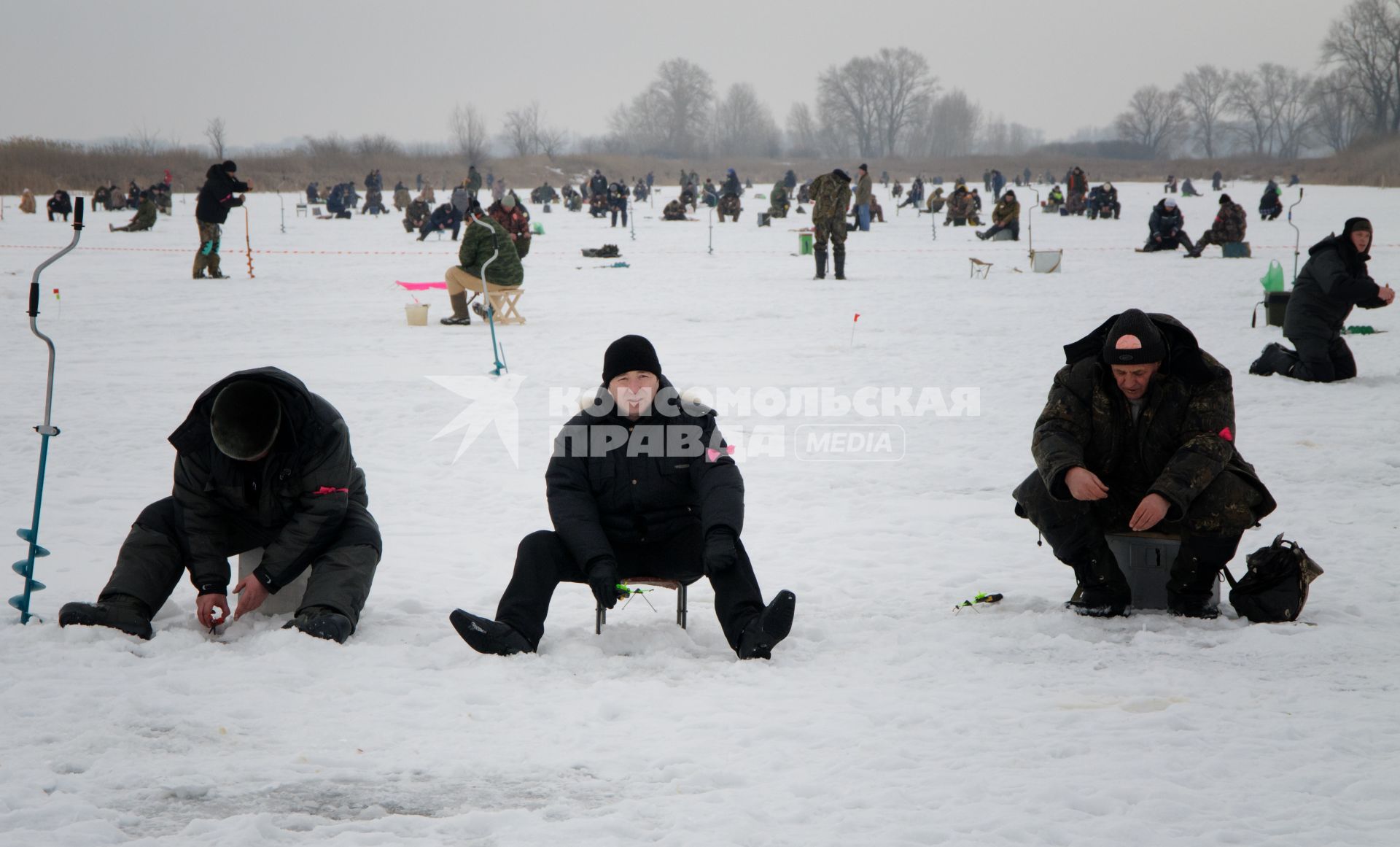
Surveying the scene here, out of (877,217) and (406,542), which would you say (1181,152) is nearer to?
(877,217)

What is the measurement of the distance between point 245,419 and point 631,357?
1.25m

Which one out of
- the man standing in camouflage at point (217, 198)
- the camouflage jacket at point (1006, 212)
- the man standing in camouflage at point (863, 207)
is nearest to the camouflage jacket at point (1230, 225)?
the camouflage jacket at point (1006, 212)

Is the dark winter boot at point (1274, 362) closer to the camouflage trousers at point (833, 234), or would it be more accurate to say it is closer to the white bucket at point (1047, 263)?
the camouflage trousers at point (833, 234)

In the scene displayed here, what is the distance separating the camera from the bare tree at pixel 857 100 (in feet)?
388

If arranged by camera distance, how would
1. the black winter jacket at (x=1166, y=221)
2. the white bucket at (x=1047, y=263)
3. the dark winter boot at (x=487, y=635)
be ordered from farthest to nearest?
the black winter jacket at (x=1166, y=221), the white bucket at (x=1047, y=263), the dark winter boot at (x=487, y=635)

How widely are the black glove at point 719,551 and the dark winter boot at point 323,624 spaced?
1201 mm

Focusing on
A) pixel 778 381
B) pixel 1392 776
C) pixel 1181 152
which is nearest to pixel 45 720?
pixel 1392 776

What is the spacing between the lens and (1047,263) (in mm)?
17531

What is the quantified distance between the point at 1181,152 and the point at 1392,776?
131916 mm

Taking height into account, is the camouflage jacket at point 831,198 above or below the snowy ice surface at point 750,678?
above

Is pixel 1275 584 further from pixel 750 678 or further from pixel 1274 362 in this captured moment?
pixel 1274 362

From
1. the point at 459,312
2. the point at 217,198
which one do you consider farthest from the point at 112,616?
the point at 217,198

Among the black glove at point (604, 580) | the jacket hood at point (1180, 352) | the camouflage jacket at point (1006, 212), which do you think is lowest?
the black glove at point (604, 580)

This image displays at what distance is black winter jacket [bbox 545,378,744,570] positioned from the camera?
149 inches
